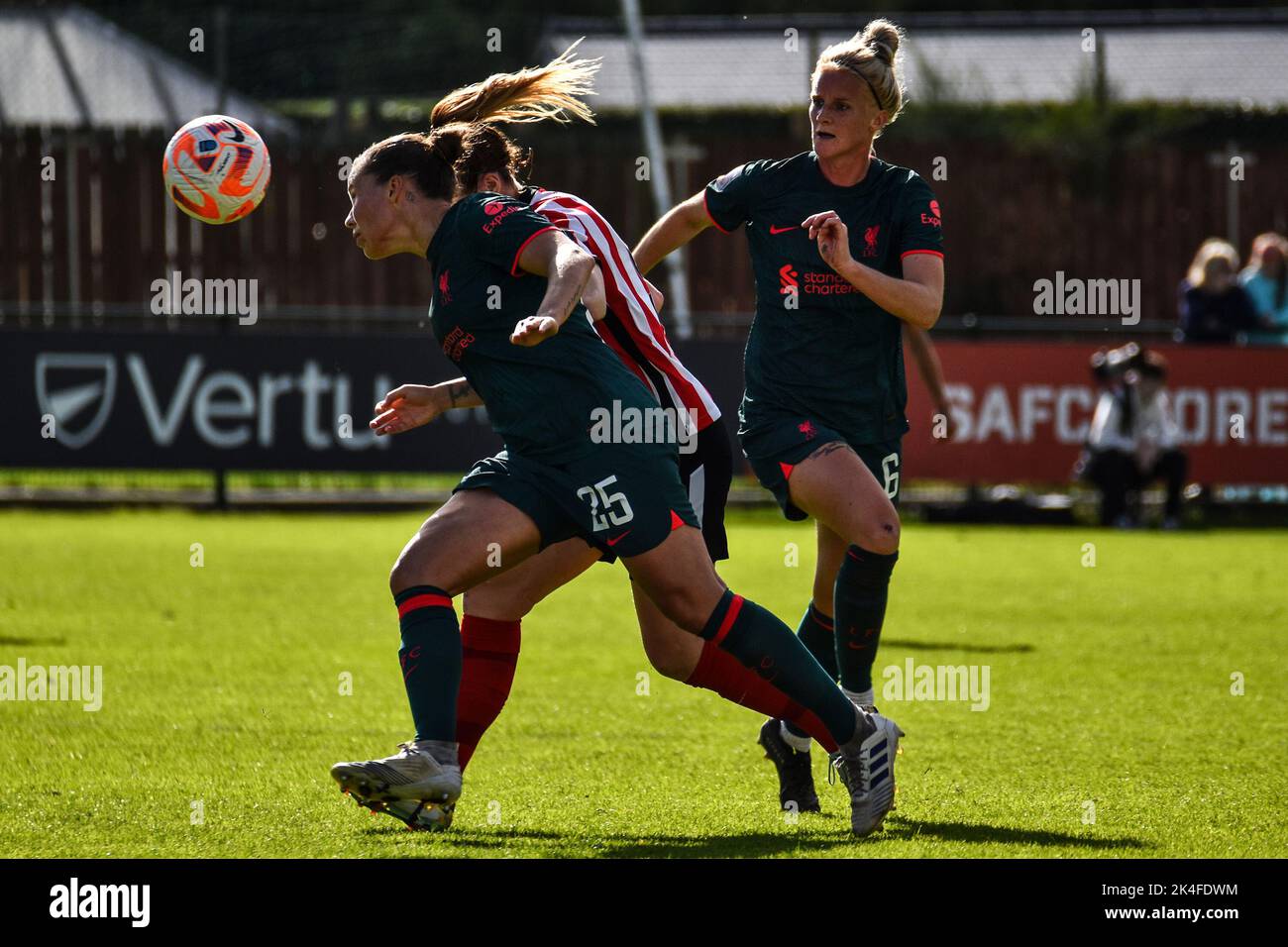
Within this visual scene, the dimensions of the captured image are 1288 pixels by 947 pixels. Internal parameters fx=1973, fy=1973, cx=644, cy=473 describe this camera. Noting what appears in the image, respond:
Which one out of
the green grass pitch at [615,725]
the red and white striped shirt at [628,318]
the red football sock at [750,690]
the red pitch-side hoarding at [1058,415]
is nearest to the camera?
the green grass pitch at [615,725]

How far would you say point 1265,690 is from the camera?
7727mm

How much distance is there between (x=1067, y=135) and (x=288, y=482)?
11309 millimetres

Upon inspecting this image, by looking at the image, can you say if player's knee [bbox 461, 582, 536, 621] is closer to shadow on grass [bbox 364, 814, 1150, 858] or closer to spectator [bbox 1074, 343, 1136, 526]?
shadow on grass [bbox 364, 814, 1150, 858]

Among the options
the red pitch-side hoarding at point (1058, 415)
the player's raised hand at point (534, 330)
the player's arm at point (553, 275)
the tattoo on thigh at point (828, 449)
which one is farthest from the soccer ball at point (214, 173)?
the red pitch-side hoarding at point (1058, 415)

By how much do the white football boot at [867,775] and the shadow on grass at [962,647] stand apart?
369cm

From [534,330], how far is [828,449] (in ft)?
5.01

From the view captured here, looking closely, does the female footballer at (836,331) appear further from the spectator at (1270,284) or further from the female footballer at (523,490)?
the spectator at (1270,284)

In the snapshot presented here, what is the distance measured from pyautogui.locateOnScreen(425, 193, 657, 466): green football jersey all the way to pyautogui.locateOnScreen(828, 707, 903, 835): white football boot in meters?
1.04

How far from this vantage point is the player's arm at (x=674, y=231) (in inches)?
236

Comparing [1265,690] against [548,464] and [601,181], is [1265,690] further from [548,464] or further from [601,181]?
[601,181]

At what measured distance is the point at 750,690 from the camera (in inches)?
206

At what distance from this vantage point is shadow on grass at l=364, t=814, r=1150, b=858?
4832 mm

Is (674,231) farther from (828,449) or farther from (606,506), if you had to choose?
(606,506)

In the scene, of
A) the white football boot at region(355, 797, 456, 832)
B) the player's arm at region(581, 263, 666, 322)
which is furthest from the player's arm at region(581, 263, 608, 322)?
the white football boot at region(355, 797, 456, 832)
